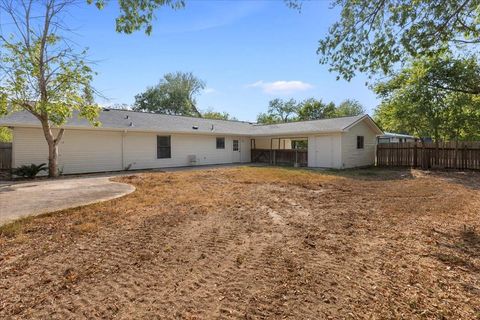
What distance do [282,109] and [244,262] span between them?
41.9 meters

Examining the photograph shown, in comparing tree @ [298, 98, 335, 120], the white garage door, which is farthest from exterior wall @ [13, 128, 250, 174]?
tree @ [298, 98, 335, 120]

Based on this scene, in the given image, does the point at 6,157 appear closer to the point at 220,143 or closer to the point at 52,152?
the point at 52,152

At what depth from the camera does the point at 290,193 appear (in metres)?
8.72

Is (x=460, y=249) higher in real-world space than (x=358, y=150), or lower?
lower

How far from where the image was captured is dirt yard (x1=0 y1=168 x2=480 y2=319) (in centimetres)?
266

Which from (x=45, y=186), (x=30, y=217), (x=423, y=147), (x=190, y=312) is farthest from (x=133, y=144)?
(x=423, y=147)

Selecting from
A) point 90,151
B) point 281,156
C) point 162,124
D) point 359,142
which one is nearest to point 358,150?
point 359,142

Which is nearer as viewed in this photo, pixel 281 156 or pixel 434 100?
pixel 434 100

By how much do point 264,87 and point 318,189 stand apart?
3352 cm

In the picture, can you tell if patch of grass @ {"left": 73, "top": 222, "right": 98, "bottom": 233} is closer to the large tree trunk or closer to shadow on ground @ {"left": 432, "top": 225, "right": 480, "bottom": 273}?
shadow on ground @ {"left": 432, "top": 225, "right": 480, "bottom": 273}

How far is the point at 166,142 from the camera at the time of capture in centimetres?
1730

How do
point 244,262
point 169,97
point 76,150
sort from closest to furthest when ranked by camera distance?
1. point 244,262
2. point 76,150
3. point 169,97

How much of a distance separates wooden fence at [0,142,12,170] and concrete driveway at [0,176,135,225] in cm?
444

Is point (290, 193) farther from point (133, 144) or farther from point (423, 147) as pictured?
point (423, 147)
